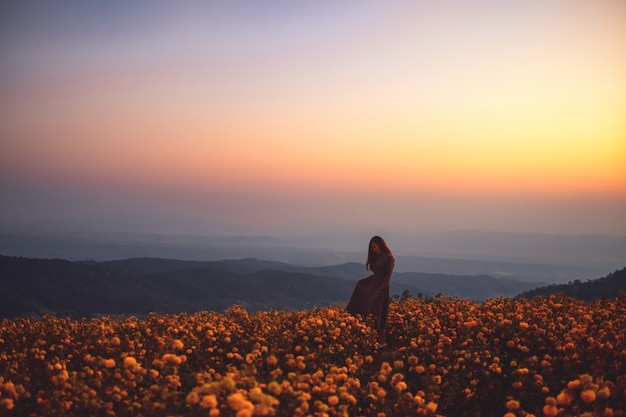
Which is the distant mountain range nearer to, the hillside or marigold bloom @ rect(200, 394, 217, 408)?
the hillside

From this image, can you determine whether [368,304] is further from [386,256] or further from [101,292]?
[101,292]

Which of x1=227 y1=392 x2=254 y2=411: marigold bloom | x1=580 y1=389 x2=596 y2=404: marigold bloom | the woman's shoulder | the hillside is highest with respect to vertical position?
the woman's shoulder

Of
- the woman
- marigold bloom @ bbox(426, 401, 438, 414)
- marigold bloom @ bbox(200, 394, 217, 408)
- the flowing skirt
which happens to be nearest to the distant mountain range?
the flowing skirt

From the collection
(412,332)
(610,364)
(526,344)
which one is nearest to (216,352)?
(412,332)

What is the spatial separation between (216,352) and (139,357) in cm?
159

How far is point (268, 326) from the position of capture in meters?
9.91

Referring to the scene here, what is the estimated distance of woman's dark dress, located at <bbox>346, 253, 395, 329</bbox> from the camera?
1100 centimetres

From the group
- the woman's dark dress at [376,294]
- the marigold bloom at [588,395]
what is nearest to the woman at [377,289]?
the woman's dark dress at [376,294]

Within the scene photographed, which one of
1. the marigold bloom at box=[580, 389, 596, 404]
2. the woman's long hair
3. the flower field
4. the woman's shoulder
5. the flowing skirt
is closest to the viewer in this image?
the marigold bloom at box=[580, 389, 596, 404]

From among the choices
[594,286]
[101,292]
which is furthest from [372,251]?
[101,292]

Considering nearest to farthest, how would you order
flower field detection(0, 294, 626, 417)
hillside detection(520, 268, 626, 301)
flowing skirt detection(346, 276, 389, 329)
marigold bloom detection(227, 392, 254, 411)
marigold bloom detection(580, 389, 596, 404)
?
marigold bloom detection(227, 392, 254, 411), marigold bloom detection(580, 389, 596, 404), flower field detection(0, 294, 626, 417), flowing skirt detection(346, 276, 389, 329), hillside detection(520, 268, 626, 301)

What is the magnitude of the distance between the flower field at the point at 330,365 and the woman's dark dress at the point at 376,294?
43 centimetres

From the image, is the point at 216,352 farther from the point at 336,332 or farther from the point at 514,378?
the point at 514,378

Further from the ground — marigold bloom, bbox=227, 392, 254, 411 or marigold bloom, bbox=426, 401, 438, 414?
marigold bloom, bbox=227, 392, 254, 411
